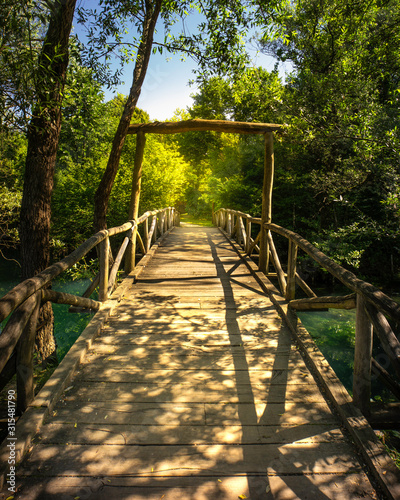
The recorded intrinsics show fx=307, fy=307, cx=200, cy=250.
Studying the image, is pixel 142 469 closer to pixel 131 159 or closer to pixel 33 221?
pixel 33 221

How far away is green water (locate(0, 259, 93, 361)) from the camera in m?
8.53

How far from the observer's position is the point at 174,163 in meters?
16.9

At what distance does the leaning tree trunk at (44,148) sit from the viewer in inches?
150

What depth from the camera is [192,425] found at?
2.04m

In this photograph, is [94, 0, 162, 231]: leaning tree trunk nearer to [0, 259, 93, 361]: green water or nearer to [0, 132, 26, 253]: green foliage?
[0, 132, 26, 253]: green foliage

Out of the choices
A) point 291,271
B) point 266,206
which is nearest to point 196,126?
point 266,206

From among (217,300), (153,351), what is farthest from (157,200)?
(153,351)

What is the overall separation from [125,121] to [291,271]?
4.67 meters

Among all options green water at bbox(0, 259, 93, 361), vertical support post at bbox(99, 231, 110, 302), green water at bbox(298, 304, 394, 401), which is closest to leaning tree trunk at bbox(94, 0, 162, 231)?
vertical support post at bbox(99, 231, 110, 302)

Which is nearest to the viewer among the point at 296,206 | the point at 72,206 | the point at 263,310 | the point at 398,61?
the point at 263,310

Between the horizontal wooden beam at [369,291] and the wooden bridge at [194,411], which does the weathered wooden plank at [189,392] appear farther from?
the horizontal wooden beam at [369,291]

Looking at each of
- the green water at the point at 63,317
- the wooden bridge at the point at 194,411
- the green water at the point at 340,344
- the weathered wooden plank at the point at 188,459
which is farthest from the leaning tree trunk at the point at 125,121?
the green water at the point at 340,344

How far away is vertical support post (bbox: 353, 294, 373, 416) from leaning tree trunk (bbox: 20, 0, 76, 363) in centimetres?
356

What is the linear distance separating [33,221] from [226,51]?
579 centimetres
